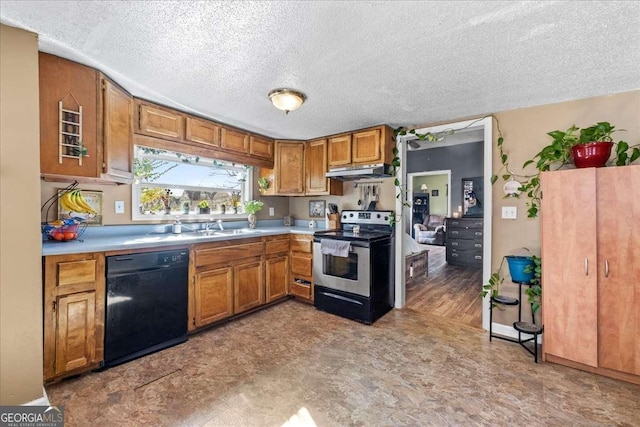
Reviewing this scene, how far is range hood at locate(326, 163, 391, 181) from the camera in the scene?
313cm

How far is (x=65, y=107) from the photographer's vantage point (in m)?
1.87

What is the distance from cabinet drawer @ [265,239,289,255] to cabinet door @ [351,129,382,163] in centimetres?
140

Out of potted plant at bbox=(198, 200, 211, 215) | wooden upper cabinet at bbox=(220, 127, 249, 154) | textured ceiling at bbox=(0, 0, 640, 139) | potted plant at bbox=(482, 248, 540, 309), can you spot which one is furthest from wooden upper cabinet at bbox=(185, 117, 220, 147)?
potted plant at bbox=(482, 248, 540, 309)

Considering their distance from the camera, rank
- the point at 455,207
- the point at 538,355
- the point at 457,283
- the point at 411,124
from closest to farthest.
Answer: the point at 538,355 < the point at 411,124 < the point at 457,283 < the point at 455,207

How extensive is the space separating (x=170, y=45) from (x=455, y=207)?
22.6ft

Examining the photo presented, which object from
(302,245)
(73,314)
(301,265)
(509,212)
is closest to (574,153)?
(509,212)

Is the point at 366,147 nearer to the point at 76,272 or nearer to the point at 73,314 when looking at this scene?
the point at 76,272

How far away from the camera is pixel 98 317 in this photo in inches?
77.3

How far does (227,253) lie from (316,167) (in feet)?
5.60

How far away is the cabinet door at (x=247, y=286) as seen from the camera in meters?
2.90

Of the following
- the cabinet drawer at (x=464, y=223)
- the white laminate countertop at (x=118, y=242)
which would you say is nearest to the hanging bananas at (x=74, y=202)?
the white laminate countertop at (x=118, y=242)

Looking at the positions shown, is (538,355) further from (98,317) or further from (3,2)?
(3,2)

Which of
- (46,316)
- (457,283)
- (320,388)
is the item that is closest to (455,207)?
(457,283)

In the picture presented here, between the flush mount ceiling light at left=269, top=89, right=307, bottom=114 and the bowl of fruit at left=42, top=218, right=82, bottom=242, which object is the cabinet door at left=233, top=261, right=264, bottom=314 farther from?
the flush mount ceiling light at left=269, top=89, right=307, bottom=114
